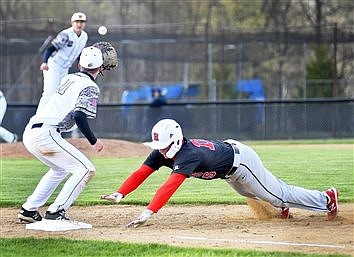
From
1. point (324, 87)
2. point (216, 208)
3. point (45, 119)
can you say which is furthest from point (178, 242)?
point (324, 87)

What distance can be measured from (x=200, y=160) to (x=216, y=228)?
80 centimetres

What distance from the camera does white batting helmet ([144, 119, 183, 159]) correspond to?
738 cm

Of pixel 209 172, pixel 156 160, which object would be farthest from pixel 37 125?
pixel 209 172

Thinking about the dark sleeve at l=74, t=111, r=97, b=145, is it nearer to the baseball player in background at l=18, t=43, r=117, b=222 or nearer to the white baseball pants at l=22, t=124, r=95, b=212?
the baseball player in background at l=18, t=43, r=117, b=222

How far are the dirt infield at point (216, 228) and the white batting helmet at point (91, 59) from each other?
4.92ft

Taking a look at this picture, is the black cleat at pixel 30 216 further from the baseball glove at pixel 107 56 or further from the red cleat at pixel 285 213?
the red cleat at pixel 285 213

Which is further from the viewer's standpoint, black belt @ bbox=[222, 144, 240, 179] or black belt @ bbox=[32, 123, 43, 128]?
black belt @ bbox=[32, 123, 43, 128]

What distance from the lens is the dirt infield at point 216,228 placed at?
22.7ft

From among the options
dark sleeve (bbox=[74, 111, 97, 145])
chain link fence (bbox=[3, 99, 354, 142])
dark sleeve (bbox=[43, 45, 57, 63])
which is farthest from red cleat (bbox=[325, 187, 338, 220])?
chain link fence (bbox=[3, 99, 354, 142])

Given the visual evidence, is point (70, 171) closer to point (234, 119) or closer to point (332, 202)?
point (332, 202)

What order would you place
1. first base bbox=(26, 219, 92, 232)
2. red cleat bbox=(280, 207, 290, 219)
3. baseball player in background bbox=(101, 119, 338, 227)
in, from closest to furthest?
baseball player in background bbox=(101, 119, 338, 227)
first base bbox=(26, 219, 92, 232)
red cleat bbox=(280, 207, 290, 219)

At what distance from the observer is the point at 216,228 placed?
26.2 feet

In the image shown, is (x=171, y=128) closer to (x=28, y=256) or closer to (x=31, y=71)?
(x=28, y=256)

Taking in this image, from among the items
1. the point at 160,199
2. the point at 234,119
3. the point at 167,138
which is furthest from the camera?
the point at 234,119
